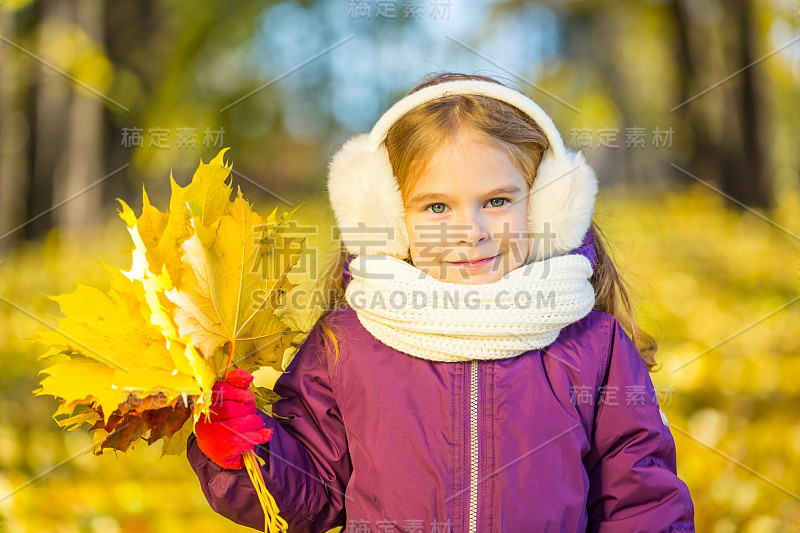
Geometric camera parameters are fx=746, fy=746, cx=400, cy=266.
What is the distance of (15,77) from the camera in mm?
6430

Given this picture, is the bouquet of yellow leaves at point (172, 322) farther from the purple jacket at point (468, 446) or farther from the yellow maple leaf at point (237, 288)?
the purple jacket at point (468, 446)

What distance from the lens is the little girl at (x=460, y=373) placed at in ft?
5.87

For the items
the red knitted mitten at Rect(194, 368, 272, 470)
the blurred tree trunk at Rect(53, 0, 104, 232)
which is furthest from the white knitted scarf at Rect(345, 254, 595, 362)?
the blurred tree trunk at Rect(53, 0, 104, 232)

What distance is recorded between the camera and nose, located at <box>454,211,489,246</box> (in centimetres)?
186

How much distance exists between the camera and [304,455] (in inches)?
76.2

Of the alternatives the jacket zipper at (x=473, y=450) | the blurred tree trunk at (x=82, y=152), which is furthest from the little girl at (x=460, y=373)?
the blurred tree trunk at (x=82, y=152)

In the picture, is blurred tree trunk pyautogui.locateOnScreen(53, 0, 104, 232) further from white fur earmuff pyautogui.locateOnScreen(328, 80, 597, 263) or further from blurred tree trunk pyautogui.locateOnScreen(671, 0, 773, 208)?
blurred tree trunk pyautogui.locateOnScreen(671, 0, 773, 208)

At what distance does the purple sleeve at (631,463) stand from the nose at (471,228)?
1.55ft

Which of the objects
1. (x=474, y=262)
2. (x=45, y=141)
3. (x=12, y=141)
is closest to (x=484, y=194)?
(x=474, y=262)

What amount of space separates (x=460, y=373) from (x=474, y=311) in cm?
16

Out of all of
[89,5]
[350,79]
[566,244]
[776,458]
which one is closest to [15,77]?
[89,5]

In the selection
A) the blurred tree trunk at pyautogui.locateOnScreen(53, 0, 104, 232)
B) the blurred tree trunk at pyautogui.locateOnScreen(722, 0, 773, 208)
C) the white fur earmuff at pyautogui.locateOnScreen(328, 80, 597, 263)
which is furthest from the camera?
the blurred tree trunk at pyautogui.locateOnScreen(722, 0, 773, 208)

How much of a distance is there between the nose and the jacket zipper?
311 mm

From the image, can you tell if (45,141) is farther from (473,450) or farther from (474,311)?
(473,450)
